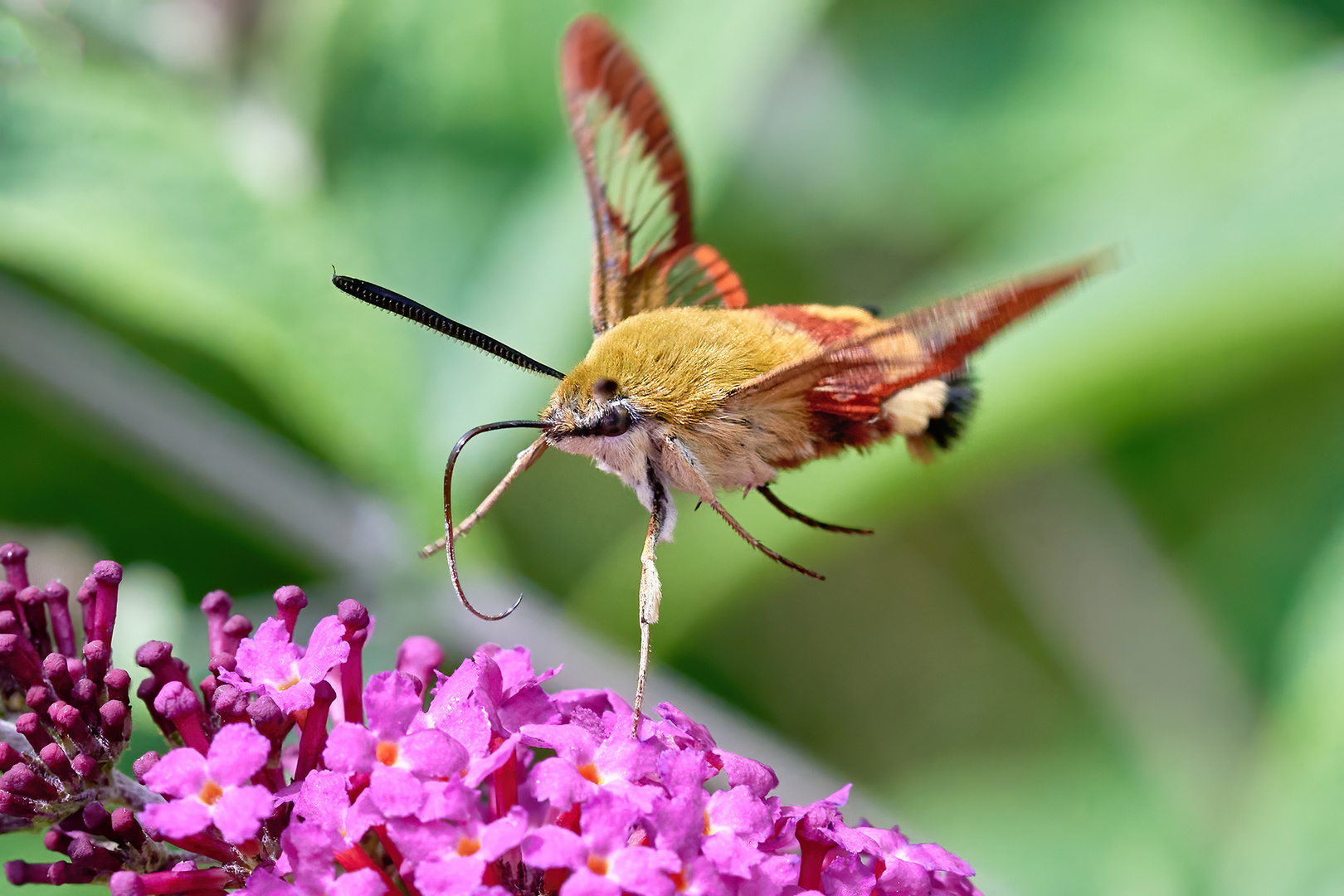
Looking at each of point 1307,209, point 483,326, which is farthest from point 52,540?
point 1307,209

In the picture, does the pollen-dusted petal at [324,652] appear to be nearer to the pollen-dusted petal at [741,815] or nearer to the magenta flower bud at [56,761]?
the magenta flower bud at [56,761]

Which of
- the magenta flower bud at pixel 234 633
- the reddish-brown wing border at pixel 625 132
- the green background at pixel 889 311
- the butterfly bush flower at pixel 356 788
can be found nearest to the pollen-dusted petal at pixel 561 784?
the butterfly bush flower at pixel 356 788

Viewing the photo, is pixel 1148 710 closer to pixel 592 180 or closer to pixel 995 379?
pixel 995 379

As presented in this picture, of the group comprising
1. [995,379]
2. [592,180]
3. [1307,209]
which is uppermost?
[1307,209]

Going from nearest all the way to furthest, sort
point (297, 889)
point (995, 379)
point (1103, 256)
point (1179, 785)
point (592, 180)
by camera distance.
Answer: point (297, 889)
point (1103, 256)
point (592, 180)
point (995, 379)
point (1179, 785)

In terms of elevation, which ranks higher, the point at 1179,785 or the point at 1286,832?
the point at 1179,785

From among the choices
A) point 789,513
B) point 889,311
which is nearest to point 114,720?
point 789,513

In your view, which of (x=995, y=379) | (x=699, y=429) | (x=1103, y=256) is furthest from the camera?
(x=995, y=379)

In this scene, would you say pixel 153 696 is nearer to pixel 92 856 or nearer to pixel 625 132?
pixel 92 856
